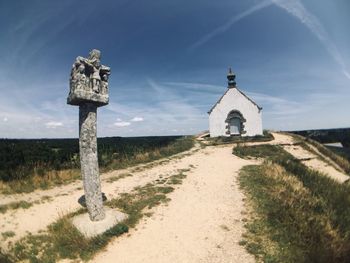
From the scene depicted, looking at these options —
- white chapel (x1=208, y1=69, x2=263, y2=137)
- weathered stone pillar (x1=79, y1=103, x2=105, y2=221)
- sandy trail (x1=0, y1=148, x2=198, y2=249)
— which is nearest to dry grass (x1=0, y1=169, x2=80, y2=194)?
sandy trail (x1=0, y1=148, x2=198, y2=249)

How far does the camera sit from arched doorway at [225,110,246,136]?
29.1m

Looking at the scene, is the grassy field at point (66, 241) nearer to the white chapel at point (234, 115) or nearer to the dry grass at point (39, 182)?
the dry grass at point (39, 182)

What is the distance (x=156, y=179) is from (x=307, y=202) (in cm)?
611

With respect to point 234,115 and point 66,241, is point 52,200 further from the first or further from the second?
point 234,115

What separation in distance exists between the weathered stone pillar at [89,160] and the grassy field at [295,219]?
12.9 feet

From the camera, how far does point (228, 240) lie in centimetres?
586

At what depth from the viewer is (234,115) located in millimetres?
29219

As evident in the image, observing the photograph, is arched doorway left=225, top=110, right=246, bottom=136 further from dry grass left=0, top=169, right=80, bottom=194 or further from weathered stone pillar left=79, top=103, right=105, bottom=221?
weathered stone pillar left=79, top=103, right=105, bottom=221

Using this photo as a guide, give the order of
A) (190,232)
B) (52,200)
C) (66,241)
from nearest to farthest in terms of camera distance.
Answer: (66,241) < (190,232) < (52,200)

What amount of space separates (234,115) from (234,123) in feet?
3.20

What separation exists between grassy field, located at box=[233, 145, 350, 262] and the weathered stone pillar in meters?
3.94

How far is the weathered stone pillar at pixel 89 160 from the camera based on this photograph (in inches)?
266

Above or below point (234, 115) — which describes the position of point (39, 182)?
below

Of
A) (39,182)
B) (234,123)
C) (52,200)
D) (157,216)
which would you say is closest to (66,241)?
(157,216)
